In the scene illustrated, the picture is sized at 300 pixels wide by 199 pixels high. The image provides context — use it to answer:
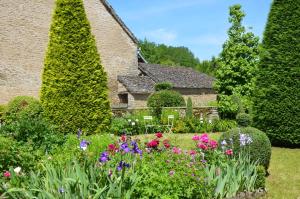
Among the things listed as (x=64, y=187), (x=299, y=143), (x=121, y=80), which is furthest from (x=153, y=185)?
(x=121, y=80)

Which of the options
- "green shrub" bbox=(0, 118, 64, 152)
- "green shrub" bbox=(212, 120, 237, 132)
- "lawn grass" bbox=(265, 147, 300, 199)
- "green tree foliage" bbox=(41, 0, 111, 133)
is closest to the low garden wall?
"green shrub" bbox=(212, 120, 237, 132)

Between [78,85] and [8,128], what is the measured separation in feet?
17.2

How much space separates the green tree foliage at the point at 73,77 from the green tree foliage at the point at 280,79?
21.8 feet

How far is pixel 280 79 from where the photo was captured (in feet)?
47.6

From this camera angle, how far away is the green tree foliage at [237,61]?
3244cm

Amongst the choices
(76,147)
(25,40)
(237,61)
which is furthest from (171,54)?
(76,147)

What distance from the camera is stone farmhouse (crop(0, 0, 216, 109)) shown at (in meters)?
24.7

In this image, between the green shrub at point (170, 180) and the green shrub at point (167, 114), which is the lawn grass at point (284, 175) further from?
the green shrub at point (167, 114)

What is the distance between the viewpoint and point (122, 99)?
32.0 meters

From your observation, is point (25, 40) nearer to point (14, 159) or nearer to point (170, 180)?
point (14, 159)

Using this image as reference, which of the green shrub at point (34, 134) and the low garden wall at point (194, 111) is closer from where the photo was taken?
the green shrub at point (34, 134)

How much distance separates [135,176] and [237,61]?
2879cm

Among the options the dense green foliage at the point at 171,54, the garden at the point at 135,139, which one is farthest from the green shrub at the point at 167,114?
the dense green foliage at the point at 171,54

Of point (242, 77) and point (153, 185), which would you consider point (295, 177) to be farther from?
point (242, 77)
